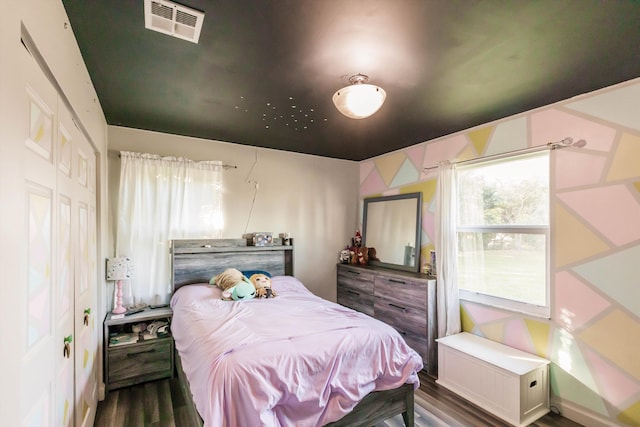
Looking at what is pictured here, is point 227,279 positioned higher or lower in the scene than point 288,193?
lower

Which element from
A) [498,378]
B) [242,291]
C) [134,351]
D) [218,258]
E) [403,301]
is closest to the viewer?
[498,378]

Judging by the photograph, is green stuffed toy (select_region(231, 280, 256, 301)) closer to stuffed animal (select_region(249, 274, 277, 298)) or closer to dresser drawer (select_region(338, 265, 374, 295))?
stuffed animal (select_region(249, 274, 277, 298))

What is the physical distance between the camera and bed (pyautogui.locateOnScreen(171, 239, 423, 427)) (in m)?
1.60

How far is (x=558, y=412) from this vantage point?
2.41 meters

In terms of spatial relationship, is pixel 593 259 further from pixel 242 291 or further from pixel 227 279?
pixel 227 279

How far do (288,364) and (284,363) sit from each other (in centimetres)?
3

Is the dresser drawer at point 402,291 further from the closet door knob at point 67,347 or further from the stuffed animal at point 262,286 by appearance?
the closet door knob at point 67,347

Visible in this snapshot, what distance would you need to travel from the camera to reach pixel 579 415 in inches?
90.2

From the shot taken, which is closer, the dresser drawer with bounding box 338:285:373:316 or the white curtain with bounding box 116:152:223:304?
the white curtain with bounding box 116:152:223:304

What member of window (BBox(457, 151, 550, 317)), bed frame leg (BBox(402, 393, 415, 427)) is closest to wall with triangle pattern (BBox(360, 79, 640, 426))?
window (BBox(457, 151, 550, 317))

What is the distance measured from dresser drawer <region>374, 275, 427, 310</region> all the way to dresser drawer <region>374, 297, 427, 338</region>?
3 centimetres

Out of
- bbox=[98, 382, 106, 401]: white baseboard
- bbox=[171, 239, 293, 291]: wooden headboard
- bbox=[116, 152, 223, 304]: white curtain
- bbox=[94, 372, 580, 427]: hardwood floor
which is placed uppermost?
bbox=[116, 152, 223, 304]: white curtain

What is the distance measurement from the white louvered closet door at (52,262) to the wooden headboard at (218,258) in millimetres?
1215

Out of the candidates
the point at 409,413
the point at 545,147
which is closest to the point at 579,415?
the point at 409,413
